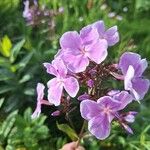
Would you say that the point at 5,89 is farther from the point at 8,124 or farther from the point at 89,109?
the point at 89,109

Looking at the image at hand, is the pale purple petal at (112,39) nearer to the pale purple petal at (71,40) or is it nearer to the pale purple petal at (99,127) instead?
the pale purple petal at (71,40)

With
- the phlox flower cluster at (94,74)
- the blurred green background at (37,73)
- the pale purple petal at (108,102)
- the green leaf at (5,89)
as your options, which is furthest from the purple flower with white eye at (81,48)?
the green leaf at (5,89)

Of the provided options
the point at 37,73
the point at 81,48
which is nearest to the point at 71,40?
the point at 81,48

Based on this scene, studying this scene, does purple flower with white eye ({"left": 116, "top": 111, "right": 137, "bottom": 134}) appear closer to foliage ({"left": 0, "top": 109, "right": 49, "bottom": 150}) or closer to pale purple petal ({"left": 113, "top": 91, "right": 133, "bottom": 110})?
pale purple petal ({"left": 113, "top": 91, "right": 133, "bottom": 110})

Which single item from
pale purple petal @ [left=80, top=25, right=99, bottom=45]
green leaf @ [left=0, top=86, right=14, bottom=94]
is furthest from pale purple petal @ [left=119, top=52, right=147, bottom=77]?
green leaf @ [left=0, top=86, right=14, bottom=94]

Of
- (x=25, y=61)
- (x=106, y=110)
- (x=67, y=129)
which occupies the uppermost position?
(x=106, y=110)

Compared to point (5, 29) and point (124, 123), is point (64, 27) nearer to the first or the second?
point (5, 29)
